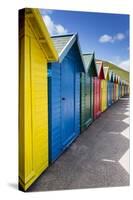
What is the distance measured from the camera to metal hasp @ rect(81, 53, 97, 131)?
5.28 metres

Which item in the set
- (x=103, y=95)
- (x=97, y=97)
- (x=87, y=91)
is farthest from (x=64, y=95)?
(x=103, y=95)

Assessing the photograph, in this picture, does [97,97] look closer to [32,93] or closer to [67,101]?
[67,101]

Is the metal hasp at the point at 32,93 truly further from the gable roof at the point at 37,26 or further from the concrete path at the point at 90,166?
the concrete path at the point at 90,166

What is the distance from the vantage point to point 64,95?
379 centimetres

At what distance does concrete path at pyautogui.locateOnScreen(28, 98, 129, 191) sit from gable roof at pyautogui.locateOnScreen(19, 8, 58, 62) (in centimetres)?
161

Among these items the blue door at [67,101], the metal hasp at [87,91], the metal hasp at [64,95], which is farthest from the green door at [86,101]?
the blue door at [67,101]

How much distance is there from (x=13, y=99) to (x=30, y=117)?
0.33m

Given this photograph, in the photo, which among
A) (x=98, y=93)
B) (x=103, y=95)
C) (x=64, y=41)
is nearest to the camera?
(x=64, y=41)

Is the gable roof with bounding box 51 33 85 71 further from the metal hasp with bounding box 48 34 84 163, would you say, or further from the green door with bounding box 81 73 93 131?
the green door with bounding box 81 73 93 131

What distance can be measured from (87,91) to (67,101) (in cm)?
192

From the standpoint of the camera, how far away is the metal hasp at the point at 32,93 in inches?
89.8

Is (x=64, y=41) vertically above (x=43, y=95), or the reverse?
(x=64, y=41)

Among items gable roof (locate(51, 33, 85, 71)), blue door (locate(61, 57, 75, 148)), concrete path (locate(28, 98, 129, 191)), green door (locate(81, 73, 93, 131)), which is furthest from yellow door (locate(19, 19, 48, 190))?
green door (locate(81, 73, 93, 131))

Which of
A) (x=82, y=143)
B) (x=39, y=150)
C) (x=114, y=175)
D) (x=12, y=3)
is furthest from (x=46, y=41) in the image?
(x=82, y=143)
